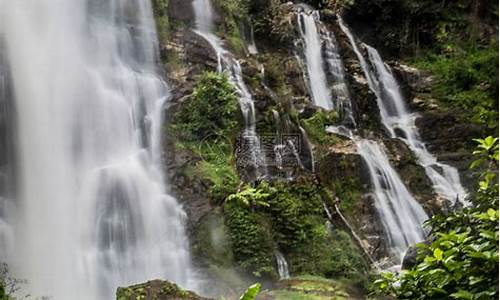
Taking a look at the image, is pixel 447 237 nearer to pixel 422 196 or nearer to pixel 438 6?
pixel 422 196

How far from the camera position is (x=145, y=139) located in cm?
1169

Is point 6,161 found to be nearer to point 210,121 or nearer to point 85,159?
point 85,159

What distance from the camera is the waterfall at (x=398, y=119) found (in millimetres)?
14375

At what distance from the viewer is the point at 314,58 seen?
17438mm

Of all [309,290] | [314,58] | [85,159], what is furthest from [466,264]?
[314,58]

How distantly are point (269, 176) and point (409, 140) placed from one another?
269 inches

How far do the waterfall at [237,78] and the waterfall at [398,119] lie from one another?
5.23 m

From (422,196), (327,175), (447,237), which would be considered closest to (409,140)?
(422,196)

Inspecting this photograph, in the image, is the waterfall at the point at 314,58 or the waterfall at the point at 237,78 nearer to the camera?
the waterfall at the point at 237,78

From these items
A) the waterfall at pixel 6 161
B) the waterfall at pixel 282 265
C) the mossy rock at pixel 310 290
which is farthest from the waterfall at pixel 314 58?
the waterfall at pixel 6 161

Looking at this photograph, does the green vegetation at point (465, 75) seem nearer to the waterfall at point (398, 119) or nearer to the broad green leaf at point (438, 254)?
the waterfall at point (398, 119)

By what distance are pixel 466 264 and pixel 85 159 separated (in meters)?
9.24

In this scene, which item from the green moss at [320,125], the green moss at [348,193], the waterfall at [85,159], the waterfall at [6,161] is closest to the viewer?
the waterfall at [6,161]

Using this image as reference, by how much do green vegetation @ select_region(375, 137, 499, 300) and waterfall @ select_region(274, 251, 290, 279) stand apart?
6597 mm
